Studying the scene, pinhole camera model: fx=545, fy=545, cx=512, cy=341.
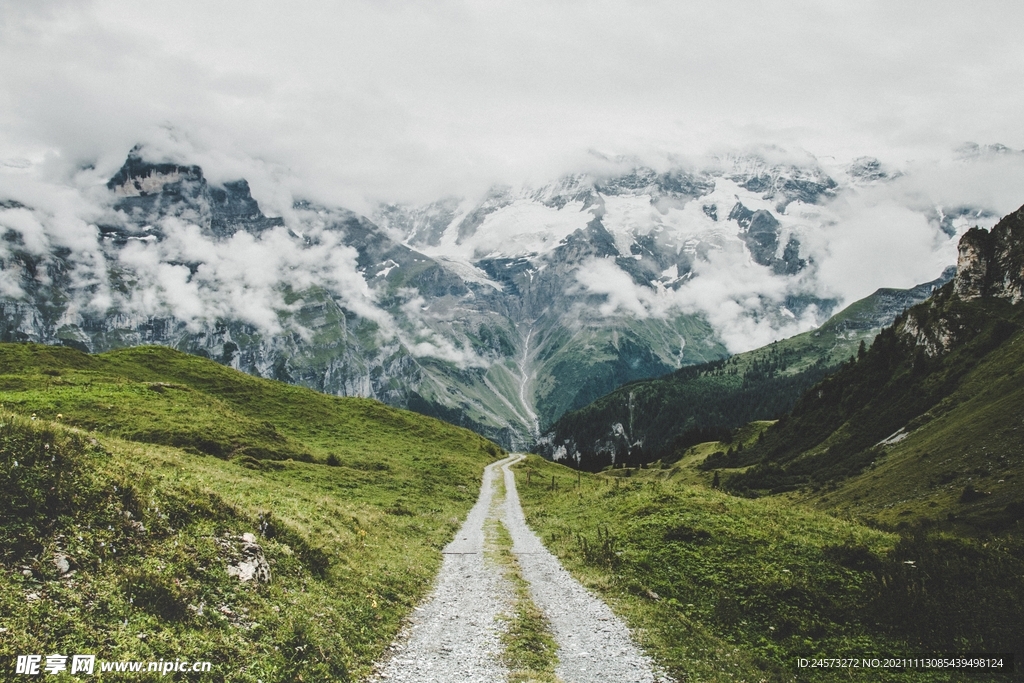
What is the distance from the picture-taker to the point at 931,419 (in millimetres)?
118562

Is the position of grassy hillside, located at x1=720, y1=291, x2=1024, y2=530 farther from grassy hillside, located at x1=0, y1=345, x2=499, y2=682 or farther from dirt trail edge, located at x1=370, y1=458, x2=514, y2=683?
grassy hillside, located at x1=0, y1=345, x2=499, y2=682

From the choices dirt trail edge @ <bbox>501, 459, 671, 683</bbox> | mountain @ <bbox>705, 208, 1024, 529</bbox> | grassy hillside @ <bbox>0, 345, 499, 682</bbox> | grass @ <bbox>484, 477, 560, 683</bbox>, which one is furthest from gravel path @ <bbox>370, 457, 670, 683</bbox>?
mountain @ <bbox>705, 208, 1024, 529</bbox>

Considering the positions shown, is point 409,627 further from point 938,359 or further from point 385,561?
point 938,359

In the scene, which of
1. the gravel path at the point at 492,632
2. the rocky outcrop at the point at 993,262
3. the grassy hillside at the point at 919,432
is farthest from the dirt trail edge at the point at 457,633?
the rocky outcrop at the point at 993,262

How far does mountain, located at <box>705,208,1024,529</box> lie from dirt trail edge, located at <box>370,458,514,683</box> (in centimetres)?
6088

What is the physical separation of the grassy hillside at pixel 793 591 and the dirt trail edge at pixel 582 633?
2.50 ft

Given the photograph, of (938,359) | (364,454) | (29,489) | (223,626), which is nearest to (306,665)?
(223,626)

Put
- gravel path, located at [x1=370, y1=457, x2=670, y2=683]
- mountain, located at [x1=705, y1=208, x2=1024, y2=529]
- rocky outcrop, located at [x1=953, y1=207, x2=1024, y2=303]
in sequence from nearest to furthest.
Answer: gravel path, located at [x1=370, y1=457, x2=670, y2=683] → mountain, located at [x1=705, y1=208, x2=1024, y2=529] → rocky outcrop, located at [x1=953, y1=207, x2=1024, y2=303]

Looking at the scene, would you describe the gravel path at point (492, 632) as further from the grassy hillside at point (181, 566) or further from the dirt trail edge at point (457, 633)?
the grassy hillside at point (181, 566)

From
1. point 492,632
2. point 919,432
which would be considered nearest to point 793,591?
point 492,632

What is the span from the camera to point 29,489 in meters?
13.9

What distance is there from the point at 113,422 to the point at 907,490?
104 metres

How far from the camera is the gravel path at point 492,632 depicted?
15.1 metres

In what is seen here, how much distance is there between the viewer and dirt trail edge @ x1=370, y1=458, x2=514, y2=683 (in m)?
14.9
